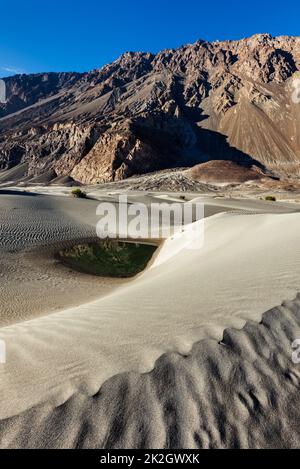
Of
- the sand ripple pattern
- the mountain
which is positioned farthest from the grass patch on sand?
the mountain

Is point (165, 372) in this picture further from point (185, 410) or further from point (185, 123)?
point (185, 123)

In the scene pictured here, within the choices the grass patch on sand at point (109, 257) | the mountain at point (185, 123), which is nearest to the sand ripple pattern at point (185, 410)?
the grass patch on sand at point (109, 257)

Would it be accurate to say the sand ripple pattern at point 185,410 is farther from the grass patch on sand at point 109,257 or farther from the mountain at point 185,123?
the mountain at point 185,123

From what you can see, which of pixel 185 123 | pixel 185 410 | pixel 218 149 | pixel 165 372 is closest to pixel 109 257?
pixel 165 372

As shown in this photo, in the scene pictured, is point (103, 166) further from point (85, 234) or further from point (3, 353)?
point (3, 353)

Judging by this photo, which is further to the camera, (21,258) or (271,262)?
(21,258)

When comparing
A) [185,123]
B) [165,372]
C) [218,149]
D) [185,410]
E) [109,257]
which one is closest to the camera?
[185,410]

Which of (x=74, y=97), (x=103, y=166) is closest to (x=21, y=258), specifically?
(x=103, y=166)
